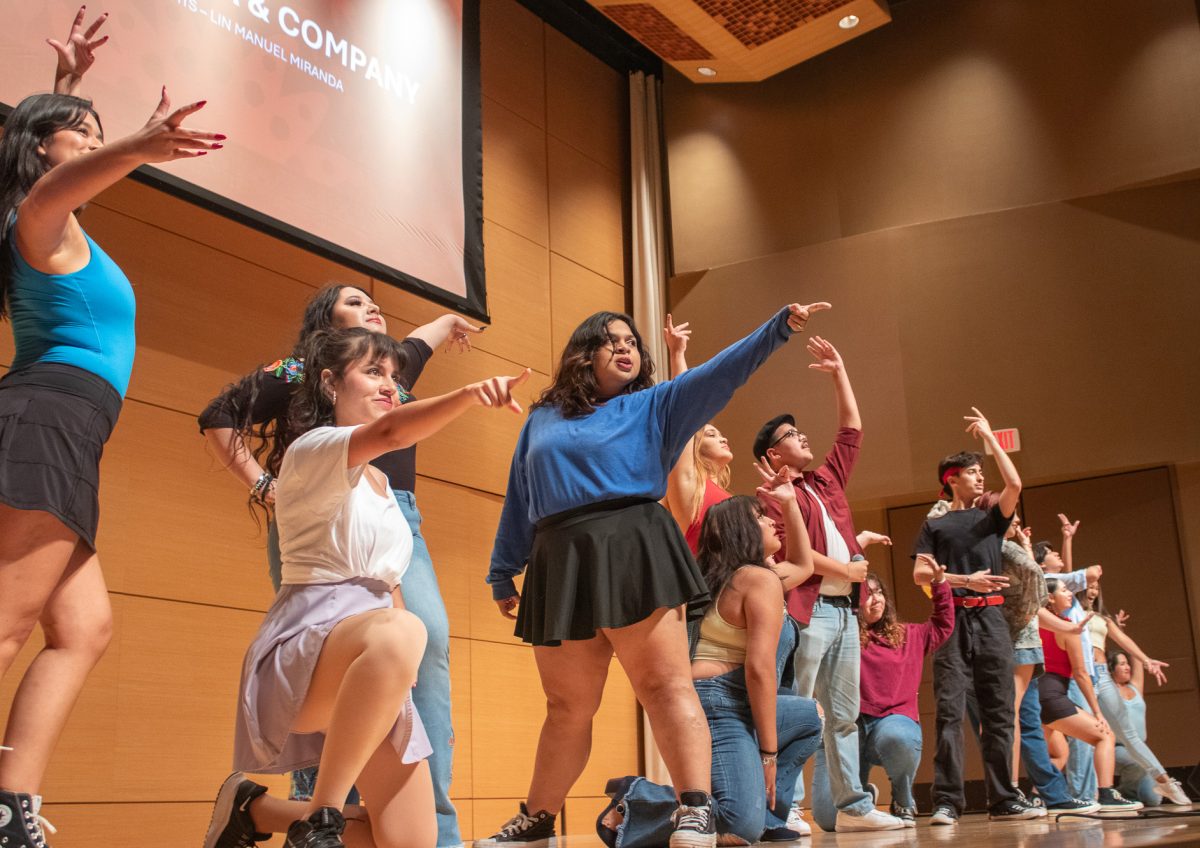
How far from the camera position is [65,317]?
1975 mm

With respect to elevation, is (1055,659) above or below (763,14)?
below

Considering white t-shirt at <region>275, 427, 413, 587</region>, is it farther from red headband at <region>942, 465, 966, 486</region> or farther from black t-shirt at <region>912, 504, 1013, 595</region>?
red headband at <region>942, 465, 966, 486</region>

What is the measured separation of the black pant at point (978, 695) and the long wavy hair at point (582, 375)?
2.25 m

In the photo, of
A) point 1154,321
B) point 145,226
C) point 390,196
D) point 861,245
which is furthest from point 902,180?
point 145,226

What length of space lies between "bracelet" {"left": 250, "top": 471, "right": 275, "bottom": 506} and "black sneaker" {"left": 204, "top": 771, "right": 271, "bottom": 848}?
77 centimetres

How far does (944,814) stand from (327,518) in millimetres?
3007

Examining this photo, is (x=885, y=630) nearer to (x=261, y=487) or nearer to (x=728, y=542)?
(x=728, y=542)

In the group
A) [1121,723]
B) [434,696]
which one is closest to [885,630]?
[1121,723]

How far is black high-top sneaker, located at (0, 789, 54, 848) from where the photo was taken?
→ 5.55ft

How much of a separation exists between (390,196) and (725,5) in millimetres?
2638

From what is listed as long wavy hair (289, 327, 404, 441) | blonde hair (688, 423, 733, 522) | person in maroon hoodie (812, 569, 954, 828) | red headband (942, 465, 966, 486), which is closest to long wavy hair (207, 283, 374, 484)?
long wavy hair (289, 327, 404, 441)

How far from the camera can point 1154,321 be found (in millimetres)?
6215

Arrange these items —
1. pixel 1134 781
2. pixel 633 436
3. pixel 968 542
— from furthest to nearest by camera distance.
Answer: pixel 1134 781 < pixel 968 542 < pixel 633 436

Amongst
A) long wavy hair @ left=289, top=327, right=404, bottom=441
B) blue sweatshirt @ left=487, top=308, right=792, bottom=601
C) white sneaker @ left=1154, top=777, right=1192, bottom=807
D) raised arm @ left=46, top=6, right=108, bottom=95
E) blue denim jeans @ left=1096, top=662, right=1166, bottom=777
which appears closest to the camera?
long wavy hair @ left=289, top=327, right=404, bottom=441
